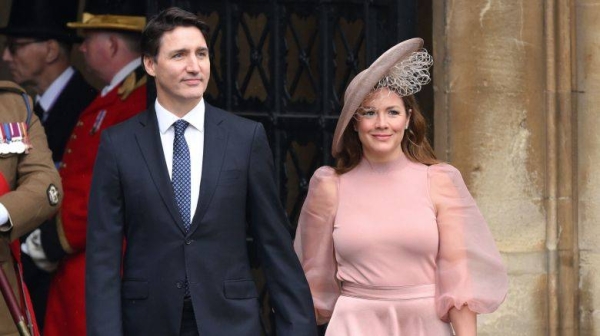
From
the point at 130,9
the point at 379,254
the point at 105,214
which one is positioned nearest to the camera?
the point at 105,214

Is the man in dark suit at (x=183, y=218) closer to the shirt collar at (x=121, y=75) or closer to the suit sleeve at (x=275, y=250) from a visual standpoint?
the suit sleeve at (x=275, y=250)

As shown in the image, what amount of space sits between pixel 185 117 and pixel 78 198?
2220 millimetres

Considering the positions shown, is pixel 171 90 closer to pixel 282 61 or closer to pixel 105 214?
pixel 105 214

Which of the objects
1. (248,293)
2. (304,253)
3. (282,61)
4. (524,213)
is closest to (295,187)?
(282,61)

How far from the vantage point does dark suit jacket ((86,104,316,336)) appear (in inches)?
225

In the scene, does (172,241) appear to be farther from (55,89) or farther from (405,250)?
(55,89)

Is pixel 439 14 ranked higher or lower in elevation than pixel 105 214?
higher

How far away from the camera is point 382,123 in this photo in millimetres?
6195

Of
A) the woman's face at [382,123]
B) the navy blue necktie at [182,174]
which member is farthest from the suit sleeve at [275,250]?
the woman's face at [382,123]

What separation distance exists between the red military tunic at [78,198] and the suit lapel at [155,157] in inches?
83.2

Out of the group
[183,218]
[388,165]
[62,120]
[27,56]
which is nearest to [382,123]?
[388,165]

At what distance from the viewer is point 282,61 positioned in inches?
316

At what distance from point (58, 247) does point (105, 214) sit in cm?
233

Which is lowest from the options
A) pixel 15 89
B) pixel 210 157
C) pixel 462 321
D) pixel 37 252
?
pixel 462 321
